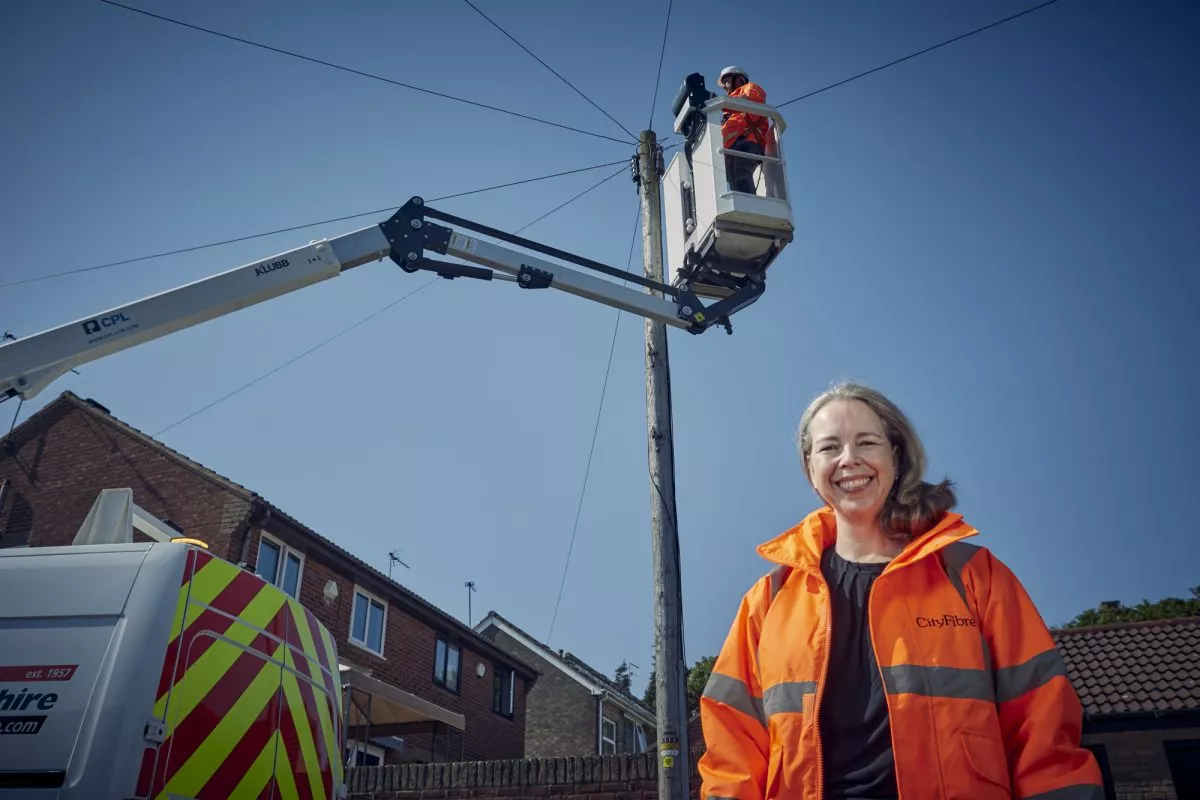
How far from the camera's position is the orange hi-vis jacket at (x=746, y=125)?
8195 mm

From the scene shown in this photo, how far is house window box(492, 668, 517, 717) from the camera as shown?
83.7ft

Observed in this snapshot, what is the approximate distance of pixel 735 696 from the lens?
263cm

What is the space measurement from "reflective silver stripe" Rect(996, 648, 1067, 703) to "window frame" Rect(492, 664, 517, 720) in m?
24.5

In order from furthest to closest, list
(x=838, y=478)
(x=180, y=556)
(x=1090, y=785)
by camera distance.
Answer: (x=180, y=556) → (x=838, y=478) → (x=1090, y=785)

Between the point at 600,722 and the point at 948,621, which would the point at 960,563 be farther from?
the point at 600,722

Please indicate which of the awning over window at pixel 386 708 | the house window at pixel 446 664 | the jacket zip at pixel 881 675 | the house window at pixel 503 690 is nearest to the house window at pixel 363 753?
the awning over window at pixel 386 708

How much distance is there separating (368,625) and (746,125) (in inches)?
612

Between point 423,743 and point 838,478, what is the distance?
2025 centimetres

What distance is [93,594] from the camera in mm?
4473

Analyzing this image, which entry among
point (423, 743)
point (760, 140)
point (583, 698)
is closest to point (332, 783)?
point (760, 140)

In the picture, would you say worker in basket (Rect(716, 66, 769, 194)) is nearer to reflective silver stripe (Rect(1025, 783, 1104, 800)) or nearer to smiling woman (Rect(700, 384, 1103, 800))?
smiling woman (Rect(700, 384, 1103, 800))

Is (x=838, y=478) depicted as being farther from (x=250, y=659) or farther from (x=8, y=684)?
(x=8, y=684)

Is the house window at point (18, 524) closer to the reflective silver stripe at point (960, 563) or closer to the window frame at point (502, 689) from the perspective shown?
the window frame at point (502, 689)

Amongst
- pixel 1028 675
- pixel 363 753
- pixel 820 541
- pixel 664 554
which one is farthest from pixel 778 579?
pixel 363 753
